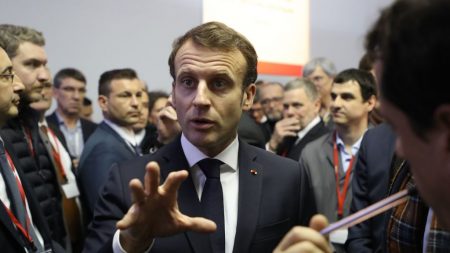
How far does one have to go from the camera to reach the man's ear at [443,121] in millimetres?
759

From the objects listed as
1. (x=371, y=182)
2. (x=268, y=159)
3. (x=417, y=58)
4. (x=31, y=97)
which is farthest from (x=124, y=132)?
(x=417, y=58)

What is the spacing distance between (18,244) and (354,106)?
2.43 m

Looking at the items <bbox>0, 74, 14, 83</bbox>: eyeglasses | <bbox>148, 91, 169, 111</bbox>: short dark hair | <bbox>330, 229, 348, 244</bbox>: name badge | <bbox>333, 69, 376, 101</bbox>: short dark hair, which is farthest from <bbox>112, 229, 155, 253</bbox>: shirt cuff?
<bbox>148, 91, 169, 111</bbox>: short dark hair

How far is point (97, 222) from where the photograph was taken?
5.21 ft

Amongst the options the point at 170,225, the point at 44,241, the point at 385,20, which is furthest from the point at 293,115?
the point at 385,20

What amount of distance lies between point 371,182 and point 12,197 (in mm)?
1538

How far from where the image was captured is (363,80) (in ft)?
12.1

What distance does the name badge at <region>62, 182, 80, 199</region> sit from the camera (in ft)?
10.2

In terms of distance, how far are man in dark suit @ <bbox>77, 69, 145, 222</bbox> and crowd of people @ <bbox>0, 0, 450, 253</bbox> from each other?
0.04 ft

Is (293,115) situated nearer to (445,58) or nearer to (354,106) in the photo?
(354,106)

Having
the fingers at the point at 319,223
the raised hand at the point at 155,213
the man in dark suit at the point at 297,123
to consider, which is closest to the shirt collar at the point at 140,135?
the man in dark suit at the point at 297,123

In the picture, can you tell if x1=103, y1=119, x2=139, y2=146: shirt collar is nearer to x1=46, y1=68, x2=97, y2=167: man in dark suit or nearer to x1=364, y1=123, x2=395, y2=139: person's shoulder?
x1=46, y1=68, x2=97, y2=167: man in dark suit

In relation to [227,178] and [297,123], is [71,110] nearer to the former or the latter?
[297,123]

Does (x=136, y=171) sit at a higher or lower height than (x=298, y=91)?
higher
